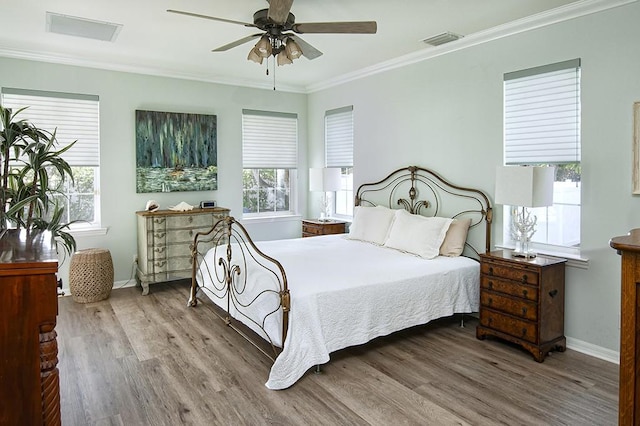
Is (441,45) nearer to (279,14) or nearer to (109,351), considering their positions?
(279,14)

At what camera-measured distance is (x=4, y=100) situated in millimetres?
4734

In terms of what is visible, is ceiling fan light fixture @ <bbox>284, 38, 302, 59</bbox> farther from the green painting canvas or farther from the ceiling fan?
the green painting canvas

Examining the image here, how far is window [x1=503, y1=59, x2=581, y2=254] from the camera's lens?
3.58m

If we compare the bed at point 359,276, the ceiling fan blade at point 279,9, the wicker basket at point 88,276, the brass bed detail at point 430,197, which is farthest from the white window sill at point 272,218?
the ceiling fan blade at point 279,9

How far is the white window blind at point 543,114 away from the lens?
11.7 feet

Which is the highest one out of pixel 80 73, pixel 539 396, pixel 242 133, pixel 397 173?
pixel 80 73

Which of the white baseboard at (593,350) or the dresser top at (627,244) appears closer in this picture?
the dresser top at (627,244)

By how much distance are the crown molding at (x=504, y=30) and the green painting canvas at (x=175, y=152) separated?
2.07 m

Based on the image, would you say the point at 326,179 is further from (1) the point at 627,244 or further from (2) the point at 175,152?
(1) the point at 627,244

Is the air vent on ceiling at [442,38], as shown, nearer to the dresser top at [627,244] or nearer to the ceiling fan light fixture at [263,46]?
the ceiling fan light fixture at [263,46]

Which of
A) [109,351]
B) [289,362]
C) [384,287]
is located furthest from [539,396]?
[109,351]

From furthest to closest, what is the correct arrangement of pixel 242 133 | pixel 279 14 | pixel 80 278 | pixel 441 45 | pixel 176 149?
pixel 242 133 → pixel 176 149 → pixel 80 278 → pixel 441 45 → pixel 279 14

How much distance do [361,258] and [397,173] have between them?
5.07ft

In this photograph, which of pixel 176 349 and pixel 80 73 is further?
pixel 80 73
